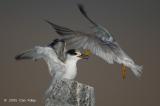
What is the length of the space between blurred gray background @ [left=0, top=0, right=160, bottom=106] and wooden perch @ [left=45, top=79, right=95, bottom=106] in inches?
5.5

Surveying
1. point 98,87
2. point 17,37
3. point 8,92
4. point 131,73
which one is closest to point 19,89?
point 8,92

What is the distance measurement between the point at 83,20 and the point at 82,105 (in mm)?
513

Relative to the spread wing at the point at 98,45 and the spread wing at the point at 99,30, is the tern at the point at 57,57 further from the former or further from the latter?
the spread wing at the point at 99,30

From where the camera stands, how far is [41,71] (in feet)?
7.10

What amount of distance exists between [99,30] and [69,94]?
0.45 m

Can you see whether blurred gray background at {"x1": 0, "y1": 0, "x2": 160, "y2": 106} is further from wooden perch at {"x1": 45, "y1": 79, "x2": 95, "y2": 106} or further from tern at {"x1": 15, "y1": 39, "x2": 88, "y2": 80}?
wooden perch at {"x1": 45, "y1": 79, "x2": 95, "y2": 106}

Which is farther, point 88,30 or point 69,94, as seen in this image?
point 88,30

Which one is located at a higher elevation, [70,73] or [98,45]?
[98,45]

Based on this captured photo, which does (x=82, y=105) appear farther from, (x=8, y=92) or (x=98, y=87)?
(x=8, y=92)

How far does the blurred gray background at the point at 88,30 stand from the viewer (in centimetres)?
217

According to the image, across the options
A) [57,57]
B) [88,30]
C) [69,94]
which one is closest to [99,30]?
[88,30]

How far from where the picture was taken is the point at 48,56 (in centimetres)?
213

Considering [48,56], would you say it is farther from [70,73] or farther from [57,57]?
[70,73]

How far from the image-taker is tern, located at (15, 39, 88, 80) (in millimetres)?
2119
